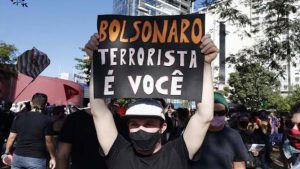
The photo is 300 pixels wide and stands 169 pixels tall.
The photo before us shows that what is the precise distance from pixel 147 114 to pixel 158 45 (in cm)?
62

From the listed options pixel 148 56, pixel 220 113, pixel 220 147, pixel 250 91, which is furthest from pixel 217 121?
pixel 250 91

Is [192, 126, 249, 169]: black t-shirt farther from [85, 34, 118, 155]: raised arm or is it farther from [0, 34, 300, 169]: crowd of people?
[85, 34, 118, 155]: raised arm

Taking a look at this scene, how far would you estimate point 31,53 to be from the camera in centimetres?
1332

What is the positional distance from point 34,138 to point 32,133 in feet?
0.26

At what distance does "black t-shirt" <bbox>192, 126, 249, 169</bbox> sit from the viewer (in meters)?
3.61

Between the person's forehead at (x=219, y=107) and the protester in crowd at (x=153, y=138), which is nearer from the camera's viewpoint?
the protester in crowd at (x=153, y=138)

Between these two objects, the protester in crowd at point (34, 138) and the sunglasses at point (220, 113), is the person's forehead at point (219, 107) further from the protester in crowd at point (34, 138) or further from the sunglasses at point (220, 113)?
the protester in crowd at point (34, 138)

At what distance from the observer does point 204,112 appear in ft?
8.63

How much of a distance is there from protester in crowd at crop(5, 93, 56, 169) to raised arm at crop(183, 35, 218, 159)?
3.69 metres

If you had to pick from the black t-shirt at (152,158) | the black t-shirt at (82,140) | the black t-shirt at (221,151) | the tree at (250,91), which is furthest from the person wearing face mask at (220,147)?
the tree at (250,91)

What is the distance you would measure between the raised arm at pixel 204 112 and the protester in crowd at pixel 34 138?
145 inches

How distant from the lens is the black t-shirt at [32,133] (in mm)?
5840

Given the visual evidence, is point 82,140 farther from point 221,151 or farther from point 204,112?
point 204,112

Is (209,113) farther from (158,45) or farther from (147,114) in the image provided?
(158,45)
